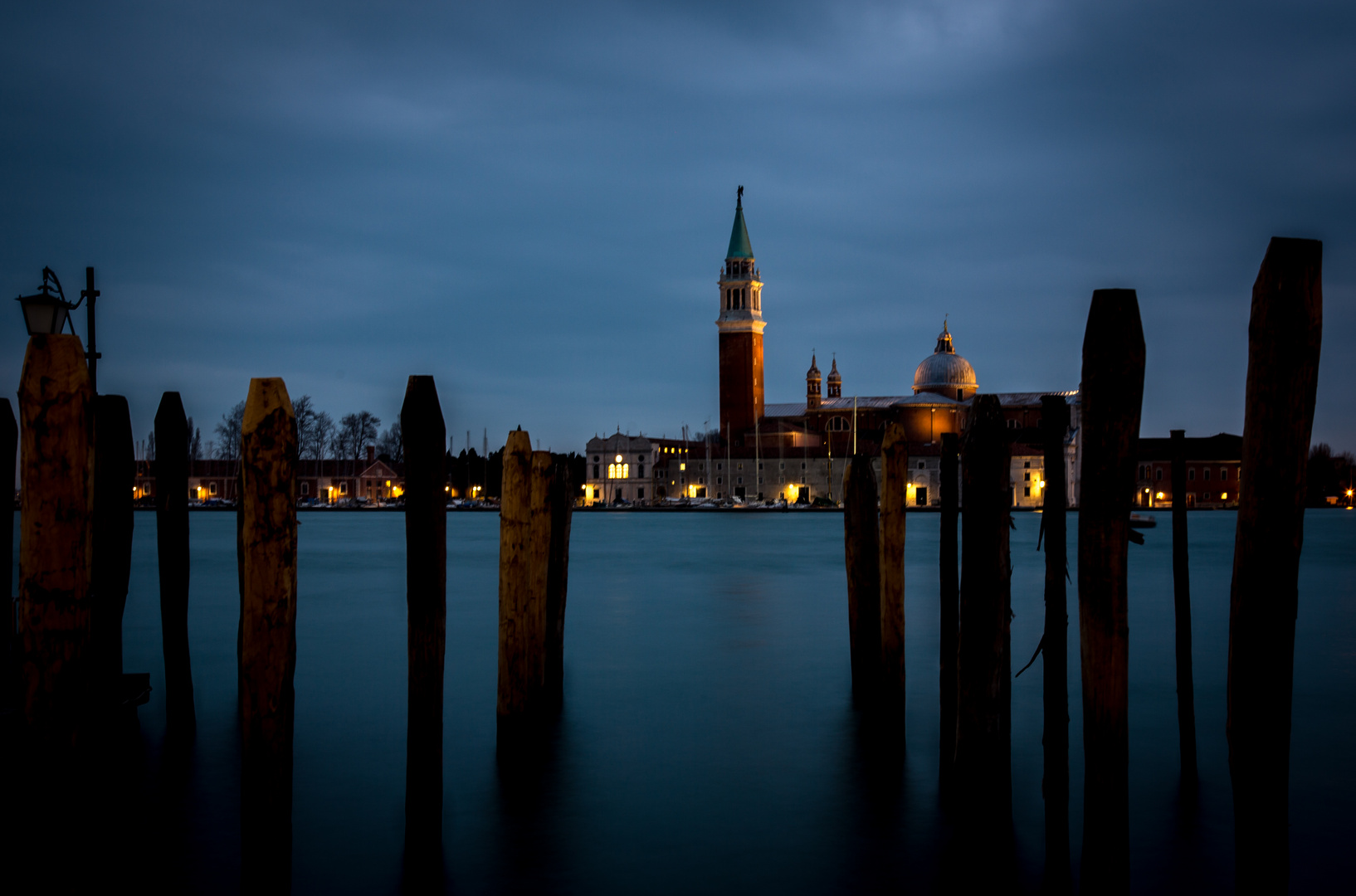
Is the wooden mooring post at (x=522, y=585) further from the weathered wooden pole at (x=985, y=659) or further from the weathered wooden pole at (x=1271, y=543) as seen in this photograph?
the weathered wooden pole at (x=1271, y=543)

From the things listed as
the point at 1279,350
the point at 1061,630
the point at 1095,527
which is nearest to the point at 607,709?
the point at 1061,630

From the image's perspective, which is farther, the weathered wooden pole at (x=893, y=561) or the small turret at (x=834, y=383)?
the small turret at (x=834, y=383)

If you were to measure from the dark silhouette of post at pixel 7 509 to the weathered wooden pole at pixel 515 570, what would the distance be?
102 inches

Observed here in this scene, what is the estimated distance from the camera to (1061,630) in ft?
15.8

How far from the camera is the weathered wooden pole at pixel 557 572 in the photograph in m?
8.23

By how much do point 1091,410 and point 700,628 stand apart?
11.2m

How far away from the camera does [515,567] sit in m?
6.38

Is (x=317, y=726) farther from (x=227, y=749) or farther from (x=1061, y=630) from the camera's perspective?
(x=1061, y=630)

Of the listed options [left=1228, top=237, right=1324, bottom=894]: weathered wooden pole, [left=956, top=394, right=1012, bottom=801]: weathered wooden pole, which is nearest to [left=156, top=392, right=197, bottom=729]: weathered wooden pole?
[left=956, top=394, right=1012, bottom=801]: weathered wooden pole

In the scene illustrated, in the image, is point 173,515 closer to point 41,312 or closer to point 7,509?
point 7,509

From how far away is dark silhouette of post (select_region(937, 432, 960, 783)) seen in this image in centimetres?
553

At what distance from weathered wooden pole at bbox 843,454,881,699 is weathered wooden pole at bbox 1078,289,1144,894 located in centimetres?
317

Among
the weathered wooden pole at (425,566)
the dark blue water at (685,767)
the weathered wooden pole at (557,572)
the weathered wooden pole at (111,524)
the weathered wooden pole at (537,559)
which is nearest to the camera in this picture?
the weathered wooden pole at (425,566)

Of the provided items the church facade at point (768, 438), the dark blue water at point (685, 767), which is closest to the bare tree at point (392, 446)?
the church facade at point (768, 438)
